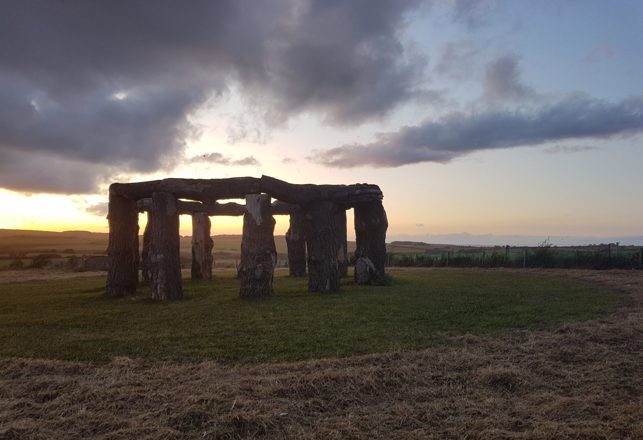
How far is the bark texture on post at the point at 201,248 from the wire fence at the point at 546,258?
14175 millimetres

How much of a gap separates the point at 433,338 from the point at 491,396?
10.5ft

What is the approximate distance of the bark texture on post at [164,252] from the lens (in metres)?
15.4

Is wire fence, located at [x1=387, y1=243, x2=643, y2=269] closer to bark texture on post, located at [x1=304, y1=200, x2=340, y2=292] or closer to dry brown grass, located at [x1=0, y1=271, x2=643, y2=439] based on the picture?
bark texture on post, located at [x1=304, y1=200, x2=340, y2=292]

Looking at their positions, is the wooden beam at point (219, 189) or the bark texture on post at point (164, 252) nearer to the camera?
the bark texture on post at point (164, 252)

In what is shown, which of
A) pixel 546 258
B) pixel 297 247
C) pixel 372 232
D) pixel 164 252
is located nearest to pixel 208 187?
pixel 164 252

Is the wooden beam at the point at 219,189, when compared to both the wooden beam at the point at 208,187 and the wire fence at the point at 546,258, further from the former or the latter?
the wire fence at the point at 546,258

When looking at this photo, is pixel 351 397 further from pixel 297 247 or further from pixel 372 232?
pixel 297 247

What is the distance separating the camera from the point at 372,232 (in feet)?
68.1

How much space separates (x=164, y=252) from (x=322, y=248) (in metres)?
5.01

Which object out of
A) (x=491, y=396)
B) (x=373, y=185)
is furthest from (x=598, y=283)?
(x=491, y=396)

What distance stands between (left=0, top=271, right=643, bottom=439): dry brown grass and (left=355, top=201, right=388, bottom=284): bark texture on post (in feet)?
40.6

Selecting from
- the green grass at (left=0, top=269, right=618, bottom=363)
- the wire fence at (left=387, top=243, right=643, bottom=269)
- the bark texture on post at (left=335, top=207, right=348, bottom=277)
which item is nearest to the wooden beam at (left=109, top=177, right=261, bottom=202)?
the green grass at (left=0, top=269, right=618, bottom=363)

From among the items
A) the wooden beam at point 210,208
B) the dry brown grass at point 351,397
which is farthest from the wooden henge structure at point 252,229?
the dry brown grass at point 351,397

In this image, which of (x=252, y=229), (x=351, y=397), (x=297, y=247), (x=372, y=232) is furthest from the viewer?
(x=297, y=247)
